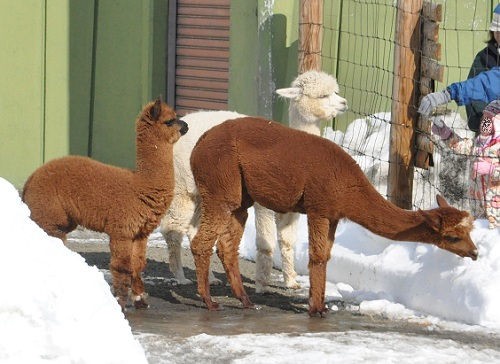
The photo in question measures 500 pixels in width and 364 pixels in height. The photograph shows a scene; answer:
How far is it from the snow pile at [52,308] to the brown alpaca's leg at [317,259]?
8.27 ft

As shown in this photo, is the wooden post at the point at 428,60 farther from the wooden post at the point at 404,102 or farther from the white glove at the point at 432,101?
the white glove at the point at 432,101

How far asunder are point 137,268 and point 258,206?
1.24 metres

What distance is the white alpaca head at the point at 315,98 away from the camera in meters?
8.60

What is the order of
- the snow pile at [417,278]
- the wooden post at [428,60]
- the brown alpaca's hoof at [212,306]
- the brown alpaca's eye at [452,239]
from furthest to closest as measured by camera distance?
1. the wooden post at [428,60]
2. the brown alpaca's hoof at [212,306]
3. the brown alpaca's eye at [452,239]
4. the snow pile at [417,278]

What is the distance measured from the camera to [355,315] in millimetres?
7461

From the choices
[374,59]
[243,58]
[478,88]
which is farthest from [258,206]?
[243,58]

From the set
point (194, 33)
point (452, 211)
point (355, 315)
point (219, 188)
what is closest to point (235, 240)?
point (219, 188)

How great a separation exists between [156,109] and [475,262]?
2.16 metres

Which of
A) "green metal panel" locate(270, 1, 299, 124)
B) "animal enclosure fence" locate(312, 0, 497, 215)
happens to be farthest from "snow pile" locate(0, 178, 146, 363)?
"green metal panel" locate(270, 1, 299, 124)

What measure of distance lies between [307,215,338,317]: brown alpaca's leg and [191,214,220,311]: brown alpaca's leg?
0.65 m

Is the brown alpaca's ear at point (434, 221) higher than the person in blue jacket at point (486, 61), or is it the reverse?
the person in blue jacket at point (486, 61)

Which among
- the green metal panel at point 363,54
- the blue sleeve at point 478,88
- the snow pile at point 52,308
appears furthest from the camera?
the green metal panel at point 363,54

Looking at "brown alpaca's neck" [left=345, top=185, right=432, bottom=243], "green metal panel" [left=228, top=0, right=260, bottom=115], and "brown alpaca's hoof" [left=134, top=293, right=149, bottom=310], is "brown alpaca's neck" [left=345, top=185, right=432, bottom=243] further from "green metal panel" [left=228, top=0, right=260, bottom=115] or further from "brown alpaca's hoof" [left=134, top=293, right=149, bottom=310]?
"green metal panel" [left=228, top=0, right=260, bottom=115]

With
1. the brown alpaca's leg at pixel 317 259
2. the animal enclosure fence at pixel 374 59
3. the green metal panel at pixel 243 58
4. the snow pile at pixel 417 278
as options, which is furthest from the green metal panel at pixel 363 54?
the brown alpaca's leg at pixel 317 259
